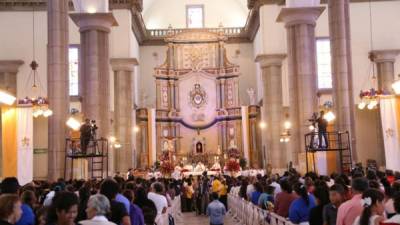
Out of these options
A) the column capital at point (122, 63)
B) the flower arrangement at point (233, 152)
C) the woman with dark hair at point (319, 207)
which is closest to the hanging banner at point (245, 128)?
the flower arrangement at point (233, 152)

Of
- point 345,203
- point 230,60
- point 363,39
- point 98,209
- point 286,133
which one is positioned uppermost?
point 230,60

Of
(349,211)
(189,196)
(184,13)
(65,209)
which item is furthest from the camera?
(184,13)

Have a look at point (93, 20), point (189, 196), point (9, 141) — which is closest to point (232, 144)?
point (189, 196)

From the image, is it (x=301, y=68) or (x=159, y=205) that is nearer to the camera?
(x=159, y=205)

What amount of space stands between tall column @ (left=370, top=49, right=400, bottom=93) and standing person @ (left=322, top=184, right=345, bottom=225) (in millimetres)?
28064

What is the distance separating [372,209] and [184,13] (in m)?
44.0

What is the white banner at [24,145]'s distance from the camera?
21484 millimetres

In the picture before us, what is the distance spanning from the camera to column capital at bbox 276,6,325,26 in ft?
85.0

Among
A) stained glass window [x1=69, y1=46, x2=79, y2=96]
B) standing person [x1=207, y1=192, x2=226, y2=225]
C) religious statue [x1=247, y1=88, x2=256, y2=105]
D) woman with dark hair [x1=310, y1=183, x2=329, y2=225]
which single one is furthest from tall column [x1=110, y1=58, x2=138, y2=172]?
woman with dark hair [x1=310, y1=183, x2=329, y2=225]

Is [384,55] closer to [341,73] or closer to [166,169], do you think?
[166,169]

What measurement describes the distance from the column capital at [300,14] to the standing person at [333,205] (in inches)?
723

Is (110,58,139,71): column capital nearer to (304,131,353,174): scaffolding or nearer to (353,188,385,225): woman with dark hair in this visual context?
(304,131,353,174): scaffolding

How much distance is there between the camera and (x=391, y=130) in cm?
2397

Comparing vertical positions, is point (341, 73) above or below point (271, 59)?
below
